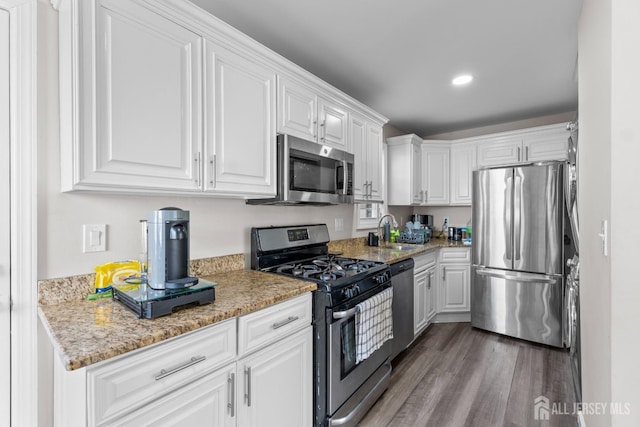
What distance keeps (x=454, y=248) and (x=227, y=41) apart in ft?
10.1

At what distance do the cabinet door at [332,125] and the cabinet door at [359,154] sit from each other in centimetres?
11

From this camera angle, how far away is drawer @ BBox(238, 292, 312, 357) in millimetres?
1303

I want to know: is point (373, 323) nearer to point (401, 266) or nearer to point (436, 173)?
point (401, 266)

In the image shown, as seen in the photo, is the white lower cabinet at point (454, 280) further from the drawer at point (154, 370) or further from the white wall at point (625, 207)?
the drawer at point (154, 370)

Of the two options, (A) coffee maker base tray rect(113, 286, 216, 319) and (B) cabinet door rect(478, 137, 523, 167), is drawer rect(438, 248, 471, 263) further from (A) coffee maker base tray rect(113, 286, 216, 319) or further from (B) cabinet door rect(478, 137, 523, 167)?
(A) coffee maker base tray rect(113, 286, 216, 319)

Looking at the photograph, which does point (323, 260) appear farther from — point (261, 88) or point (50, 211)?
point (50, 211)

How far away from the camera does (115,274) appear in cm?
142

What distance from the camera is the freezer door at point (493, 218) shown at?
10.1 feet

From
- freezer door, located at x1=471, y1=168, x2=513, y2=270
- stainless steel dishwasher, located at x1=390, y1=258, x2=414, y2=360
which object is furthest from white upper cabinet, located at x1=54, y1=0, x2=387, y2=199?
freezer door, located at x1=471, y1=168, x2=513, y2=270

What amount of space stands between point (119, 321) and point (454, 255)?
11.0ft

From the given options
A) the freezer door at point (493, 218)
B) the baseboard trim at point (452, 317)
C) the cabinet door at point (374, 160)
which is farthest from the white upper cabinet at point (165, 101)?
the baseboard trim at point (452, 317)

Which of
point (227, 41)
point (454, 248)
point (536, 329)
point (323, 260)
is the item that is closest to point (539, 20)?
point (227, 41)

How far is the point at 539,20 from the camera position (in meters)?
1.81
